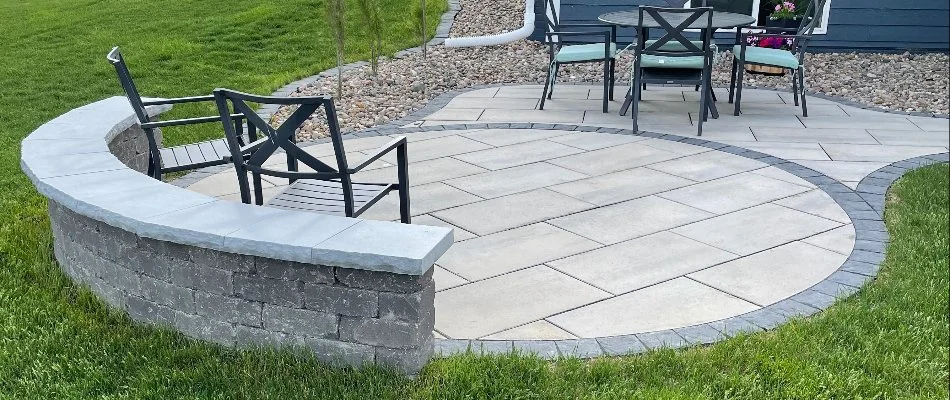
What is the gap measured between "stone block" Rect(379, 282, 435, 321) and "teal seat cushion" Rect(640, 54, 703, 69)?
401 cm

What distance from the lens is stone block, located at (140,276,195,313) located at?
280cm

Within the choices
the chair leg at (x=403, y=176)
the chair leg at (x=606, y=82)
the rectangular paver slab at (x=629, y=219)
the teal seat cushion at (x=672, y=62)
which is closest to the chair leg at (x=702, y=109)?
the teal seat cushion at (x=672, y=62)

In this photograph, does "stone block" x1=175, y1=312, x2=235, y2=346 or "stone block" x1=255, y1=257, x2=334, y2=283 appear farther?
"stone block" x1=175, y1=312, x2=235, y2=346

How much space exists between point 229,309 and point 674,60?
4.27 metres

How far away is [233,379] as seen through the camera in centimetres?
259

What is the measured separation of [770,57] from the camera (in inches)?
254

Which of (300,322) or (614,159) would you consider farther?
(614,159)

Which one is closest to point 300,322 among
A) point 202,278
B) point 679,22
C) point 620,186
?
point 202,278

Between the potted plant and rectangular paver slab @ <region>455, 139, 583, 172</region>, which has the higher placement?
the potted plant

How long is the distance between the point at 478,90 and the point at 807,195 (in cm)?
364

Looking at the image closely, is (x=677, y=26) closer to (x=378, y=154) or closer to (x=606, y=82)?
Result: (x=606, y=82)

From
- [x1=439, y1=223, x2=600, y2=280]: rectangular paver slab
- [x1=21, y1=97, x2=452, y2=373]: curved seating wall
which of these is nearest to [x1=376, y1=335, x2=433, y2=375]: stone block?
[x1=21, y1=97, x2=452, y2=373]: curved seating wall

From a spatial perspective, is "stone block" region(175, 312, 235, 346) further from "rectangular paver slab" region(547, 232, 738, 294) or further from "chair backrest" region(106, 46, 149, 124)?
"rectangular paver slab" region(547, 232, 738, 294)

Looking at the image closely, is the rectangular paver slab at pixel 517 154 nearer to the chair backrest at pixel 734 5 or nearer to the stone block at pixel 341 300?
the stone block at pixel 341 300
